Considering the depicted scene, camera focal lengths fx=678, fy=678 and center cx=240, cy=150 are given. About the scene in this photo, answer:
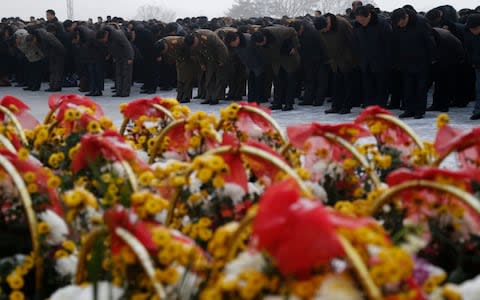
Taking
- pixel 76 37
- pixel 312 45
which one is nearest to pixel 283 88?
pixel 312 45

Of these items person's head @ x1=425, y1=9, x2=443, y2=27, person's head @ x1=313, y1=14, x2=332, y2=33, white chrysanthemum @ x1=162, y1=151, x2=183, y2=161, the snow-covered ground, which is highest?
person's head @ x1=425, y1=9, x2=443, y2=27

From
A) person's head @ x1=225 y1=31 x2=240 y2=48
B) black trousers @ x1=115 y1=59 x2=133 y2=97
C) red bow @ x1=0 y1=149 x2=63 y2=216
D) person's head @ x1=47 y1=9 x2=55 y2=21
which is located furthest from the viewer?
person's head @ x1=47 y1=9 x2=55 y2=21

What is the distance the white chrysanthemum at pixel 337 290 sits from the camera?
118 cm

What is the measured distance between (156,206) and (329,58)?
306 inches

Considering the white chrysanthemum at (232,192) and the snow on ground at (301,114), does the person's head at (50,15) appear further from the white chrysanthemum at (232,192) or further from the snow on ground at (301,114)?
the white chrysanthemum at (232,192)

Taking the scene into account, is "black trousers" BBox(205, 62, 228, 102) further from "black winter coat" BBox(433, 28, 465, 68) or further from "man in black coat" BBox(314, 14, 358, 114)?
"black winter coat" BBox(433, 28, 465, 68)

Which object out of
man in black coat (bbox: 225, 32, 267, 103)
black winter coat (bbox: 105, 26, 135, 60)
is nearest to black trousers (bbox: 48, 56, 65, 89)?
black winter coat (bbox: 105, 26, 135, 60)

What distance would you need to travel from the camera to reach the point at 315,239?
47.1 inches

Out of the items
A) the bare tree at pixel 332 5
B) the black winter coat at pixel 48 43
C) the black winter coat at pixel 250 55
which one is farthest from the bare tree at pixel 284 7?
the black winter coat at pixel 250 55

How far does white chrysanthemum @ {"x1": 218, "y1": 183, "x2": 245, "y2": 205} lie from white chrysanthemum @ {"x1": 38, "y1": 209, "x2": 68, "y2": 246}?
18.4 inches

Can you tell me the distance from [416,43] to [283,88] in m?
2.48

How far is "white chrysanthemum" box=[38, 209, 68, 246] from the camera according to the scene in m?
1.86

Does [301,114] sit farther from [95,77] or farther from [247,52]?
[95,77]

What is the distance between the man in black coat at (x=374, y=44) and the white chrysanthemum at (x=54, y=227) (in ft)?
22.4
